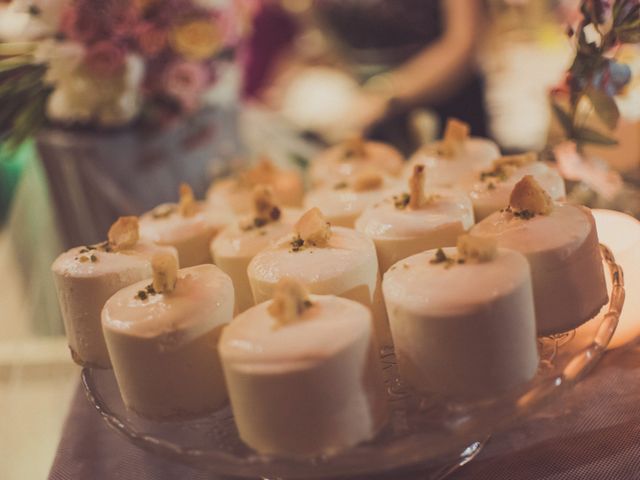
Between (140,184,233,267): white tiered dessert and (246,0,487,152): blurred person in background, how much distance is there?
1373 millimetres

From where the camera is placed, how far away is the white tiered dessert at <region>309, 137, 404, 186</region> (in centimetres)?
184

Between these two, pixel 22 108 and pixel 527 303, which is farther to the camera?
pixel 22 108

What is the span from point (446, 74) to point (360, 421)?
245 centimetres

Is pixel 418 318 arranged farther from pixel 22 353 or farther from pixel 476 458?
pixel 22 353

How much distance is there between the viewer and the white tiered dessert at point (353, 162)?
184 cm

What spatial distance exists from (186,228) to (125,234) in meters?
0.20

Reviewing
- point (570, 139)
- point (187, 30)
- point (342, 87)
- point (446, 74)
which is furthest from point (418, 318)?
point (342, 87)

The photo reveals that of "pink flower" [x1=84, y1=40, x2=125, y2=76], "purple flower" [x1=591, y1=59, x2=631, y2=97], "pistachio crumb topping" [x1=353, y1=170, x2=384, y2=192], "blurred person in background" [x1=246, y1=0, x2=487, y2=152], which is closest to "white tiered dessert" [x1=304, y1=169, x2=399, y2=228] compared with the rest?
"pistachio crumb topping" [x1=353, y1=170, x2=384, y2=192]

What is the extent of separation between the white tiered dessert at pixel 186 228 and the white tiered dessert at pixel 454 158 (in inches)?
18.2

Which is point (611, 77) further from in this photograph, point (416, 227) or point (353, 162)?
point (353, 162)

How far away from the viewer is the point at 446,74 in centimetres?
318

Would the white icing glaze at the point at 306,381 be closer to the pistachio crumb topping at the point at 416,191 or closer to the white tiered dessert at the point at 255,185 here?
the pistachio crumb topping at the point at 416,191

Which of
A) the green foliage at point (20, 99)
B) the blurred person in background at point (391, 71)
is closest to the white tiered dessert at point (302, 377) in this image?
the green foliage at point (20, 99)

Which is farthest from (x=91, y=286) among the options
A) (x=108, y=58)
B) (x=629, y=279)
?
(x=629, y=279)
